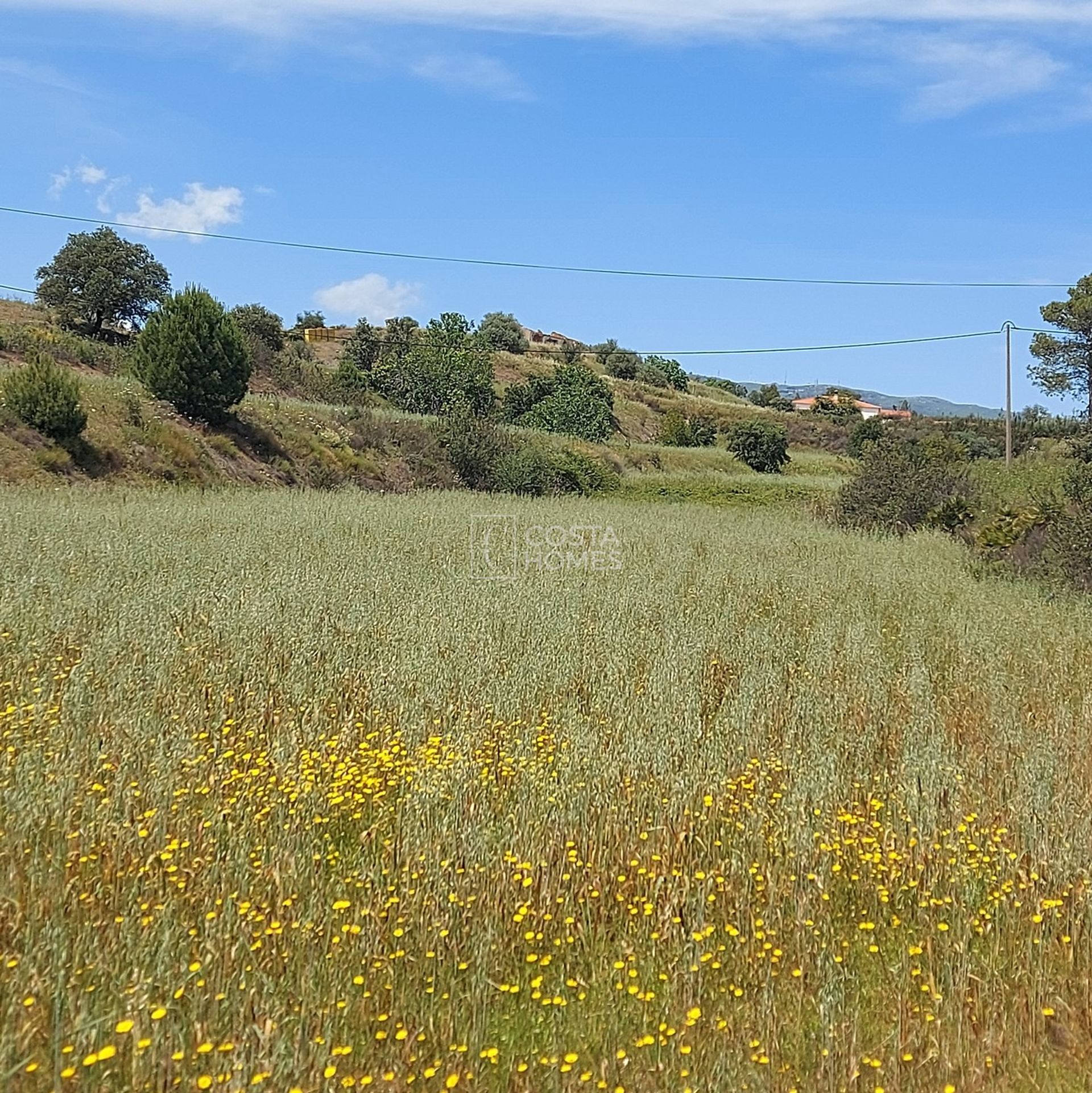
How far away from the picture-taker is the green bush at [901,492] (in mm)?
18312

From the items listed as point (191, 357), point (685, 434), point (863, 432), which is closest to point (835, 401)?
point (863, 432)

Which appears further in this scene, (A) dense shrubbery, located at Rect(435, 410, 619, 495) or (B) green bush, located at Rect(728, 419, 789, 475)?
(B) green bush, located at Rect(728, 419, 789, 475)

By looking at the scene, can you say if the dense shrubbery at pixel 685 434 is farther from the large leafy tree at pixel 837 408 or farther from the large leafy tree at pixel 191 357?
the large leafy tree at pixel 191 357

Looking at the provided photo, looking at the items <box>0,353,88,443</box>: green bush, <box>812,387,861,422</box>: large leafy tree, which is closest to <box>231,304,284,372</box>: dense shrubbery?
<box>0,353,88,443</box>: green bush

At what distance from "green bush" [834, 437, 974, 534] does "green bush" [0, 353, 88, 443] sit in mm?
16968

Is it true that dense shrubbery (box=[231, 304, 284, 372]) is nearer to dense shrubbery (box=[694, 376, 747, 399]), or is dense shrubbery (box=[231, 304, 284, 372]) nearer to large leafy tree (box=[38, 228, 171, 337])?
large leafy tree (box=[38, 228, 171, 337])

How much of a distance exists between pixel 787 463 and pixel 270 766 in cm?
4780

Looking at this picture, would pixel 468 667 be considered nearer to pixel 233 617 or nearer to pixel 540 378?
pixel 233 617

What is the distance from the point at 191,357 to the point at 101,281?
25.5m

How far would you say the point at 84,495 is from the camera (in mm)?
15172

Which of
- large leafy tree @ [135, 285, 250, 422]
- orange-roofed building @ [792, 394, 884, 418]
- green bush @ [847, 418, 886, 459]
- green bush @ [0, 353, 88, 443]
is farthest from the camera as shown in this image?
orange-roofed building @ [792, 394, 884, 418]

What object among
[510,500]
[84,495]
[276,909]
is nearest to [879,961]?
[276,909]

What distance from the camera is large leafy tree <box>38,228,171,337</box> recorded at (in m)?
43.9

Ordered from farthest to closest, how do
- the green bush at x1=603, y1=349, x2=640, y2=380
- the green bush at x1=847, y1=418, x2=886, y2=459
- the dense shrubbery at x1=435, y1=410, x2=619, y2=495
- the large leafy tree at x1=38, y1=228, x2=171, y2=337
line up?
the green bush at x1=603, y1=349, x2=640, y2=380, the green bush at x1=847, y1=418, x2=886, y2=459, the large leafy tree at x1=38, y1=228, x2=171, y2=337, the dense shrubbery at x1=435, y1=410, x2=619, y2=495
